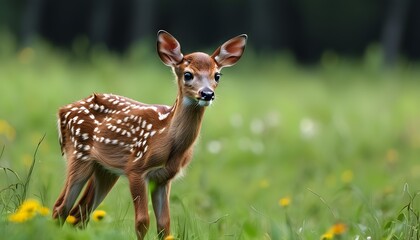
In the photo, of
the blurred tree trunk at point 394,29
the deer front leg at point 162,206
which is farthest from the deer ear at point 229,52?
the blurred tree trunk at point 394,29

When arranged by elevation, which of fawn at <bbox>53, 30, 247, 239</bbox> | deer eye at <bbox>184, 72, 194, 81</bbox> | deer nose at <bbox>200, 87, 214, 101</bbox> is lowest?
fawn at <bbox>53, 30, 247, 239</bbox>

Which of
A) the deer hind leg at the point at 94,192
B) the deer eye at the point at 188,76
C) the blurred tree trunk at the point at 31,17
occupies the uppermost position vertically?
the deer eye at the point at 188,76

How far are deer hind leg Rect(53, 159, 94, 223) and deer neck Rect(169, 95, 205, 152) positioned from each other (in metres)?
0.69

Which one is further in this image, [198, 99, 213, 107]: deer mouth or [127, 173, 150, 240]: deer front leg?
[127, 173, 150, 240]: deer front leg

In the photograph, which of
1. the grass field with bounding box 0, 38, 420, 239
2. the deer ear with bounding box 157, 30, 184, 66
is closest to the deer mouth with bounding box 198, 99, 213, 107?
the deer ear with bounding box 157, 30, 184, 66

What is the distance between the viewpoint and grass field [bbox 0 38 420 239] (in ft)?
23.3

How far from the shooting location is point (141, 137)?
6.12 m

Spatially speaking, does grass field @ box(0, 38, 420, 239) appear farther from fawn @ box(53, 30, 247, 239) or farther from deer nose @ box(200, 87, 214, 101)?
deer nose @ box(200, 87, 214, 101)

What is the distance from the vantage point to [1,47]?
1842cm

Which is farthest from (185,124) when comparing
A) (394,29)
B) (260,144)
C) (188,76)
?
(394,29)

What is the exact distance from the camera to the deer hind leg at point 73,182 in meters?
6.30

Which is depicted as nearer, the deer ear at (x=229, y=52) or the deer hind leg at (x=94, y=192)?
the deer ear at (x=229, y=52)

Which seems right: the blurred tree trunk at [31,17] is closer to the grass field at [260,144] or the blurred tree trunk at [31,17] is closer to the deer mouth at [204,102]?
the grass field at [260,144]

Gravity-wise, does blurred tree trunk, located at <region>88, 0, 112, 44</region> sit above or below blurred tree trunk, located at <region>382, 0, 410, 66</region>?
below
